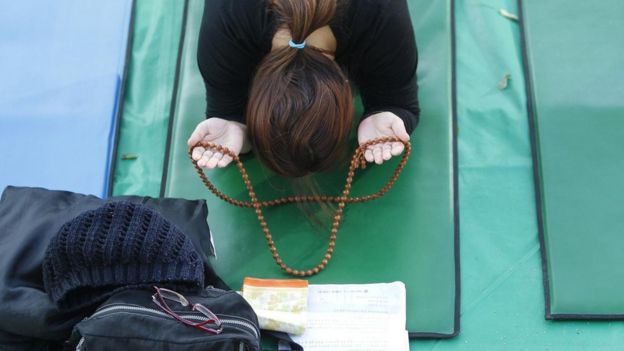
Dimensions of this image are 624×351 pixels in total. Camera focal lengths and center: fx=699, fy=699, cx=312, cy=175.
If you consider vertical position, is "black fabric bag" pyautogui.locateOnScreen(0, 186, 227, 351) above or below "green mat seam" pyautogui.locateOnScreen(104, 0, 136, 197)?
below

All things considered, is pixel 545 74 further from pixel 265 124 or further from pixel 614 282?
pixel 265 124

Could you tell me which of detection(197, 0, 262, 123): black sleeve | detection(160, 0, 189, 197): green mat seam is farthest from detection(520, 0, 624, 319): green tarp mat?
detection(160, 0, 189, 197): green mat seam

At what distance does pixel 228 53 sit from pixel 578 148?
2.48 feet

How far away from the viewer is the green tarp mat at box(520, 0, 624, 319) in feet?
4.38

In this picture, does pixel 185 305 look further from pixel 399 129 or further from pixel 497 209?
pixel 497 209

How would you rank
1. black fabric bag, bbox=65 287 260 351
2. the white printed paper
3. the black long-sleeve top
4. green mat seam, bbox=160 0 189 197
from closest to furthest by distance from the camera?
A: black fabric bag, bbox=65 287 260 351 < the black long-sleeve top < the white printed paper < green mat seam, bbox=160 0 189 197

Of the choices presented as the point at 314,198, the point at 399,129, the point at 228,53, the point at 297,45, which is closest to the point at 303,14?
the point at 297,45

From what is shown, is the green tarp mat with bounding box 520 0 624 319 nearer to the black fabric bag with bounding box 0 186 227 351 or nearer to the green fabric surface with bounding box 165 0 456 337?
the green fabric surface with bounding box 165 0 456 337

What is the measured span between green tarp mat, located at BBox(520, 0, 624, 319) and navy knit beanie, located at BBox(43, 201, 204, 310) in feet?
2.34

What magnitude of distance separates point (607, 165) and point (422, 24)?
0.51 metres

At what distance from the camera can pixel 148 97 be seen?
1606 mm

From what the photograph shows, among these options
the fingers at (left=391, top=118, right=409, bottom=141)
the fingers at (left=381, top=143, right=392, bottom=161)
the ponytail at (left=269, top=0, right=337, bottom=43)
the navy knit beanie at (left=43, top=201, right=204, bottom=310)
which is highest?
the ponytail at (left=269, top=0, right=337, bottom=43)

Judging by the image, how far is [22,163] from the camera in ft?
4.96

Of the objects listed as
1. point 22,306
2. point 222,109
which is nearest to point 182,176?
point 222,109
